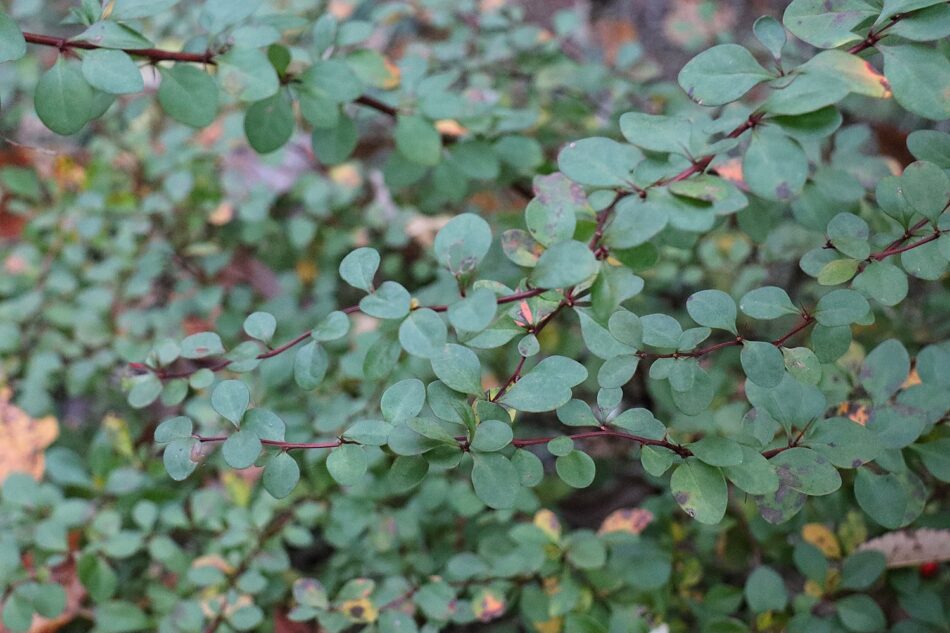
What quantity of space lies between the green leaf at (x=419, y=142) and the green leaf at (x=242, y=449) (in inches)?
25.5

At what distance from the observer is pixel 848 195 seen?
1057mm

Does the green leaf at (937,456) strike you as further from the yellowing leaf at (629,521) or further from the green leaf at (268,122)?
the green leaf at (268,122)

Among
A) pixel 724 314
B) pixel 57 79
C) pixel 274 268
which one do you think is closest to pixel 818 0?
pixel 724 314

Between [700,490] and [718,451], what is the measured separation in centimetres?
4

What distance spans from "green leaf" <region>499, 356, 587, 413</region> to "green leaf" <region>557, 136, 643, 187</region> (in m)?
0.18

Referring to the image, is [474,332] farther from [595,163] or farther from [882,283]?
[882,283]

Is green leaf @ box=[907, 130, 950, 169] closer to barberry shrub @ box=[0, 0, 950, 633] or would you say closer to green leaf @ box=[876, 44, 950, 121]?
barberry shrub @ box=[0, 0, 950, 633]

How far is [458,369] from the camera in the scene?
793mm

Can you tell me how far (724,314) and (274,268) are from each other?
4.38ft

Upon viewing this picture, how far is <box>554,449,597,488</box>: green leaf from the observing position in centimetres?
83

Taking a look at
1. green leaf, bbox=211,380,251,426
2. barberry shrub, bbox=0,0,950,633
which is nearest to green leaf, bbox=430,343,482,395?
barberry shrub, bbox=0,0,950,633

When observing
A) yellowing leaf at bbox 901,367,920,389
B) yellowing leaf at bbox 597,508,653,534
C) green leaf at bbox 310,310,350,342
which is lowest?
yellowing leaf at bbox 597,508,653,534

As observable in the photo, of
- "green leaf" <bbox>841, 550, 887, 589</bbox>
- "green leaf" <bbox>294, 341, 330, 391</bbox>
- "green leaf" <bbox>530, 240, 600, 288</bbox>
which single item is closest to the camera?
"green leaf" <bbox>530, 240, 600, 288</bbox>

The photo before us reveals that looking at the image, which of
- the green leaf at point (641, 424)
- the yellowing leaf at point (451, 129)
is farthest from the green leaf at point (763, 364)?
the yellowing leaf at point (451, 129)
